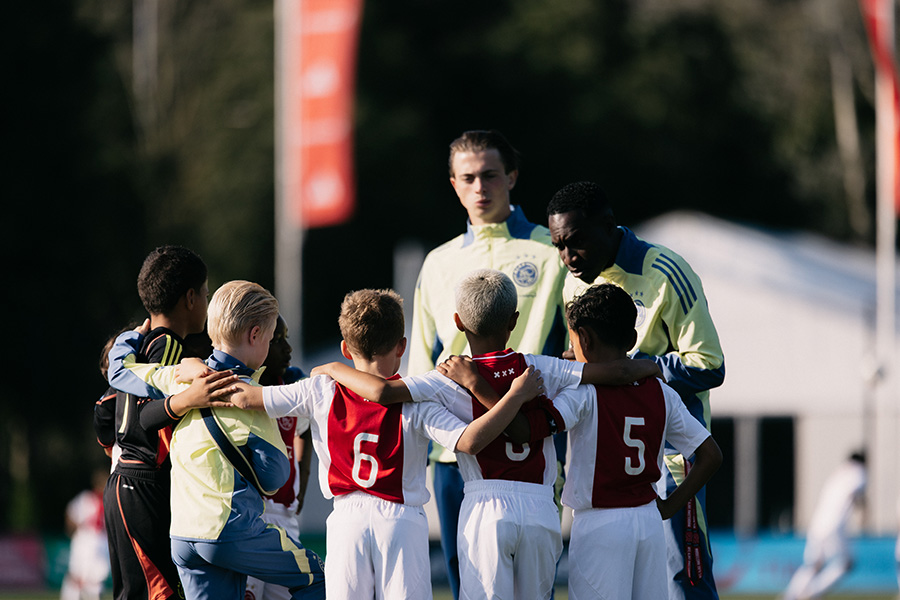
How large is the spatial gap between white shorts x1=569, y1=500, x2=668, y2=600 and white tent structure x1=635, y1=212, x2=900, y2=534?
15417 mm

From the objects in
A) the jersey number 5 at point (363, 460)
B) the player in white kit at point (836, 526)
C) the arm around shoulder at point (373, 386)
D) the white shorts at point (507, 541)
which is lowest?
the player in white kit at point (836, 526)

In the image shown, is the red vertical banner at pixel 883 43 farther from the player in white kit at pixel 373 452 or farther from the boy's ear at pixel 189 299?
the player in white kit at pixel 373 452

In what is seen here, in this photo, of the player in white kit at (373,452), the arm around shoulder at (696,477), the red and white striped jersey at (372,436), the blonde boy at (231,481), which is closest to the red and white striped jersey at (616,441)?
the arm around shoulder at (696,477)

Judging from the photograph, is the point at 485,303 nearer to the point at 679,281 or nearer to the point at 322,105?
the point at 679,281

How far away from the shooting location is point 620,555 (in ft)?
15.9

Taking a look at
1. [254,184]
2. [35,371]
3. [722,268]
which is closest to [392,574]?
[722,268]

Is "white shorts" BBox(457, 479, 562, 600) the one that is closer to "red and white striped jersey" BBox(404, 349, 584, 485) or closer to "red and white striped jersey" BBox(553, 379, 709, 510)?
"red and white striped jersey" BBox(404, 349, 584, 485)

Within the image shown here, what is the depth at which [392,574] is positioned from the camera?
481cm

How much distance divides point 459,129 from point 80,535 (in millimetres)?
23931

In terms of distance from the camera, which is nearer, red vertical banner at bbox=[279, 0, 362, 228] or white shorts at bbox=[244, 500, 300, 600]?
white shorts at bbox=[244, 500, 300, 600]

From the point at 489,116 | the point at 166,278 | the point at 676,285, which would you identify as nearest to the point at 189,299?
the point at 166,278

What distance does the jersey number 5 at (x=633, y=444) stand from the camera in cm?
488

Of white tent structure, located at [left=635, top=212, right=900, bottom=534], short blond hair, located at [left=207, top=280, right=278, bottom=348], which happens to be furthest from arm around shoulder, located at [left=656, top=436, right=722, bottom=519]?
white tent structure, located at [left=635, top=212, right=900, bottom=534]

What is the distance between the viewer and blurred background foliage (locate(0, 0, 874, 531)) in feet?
112
